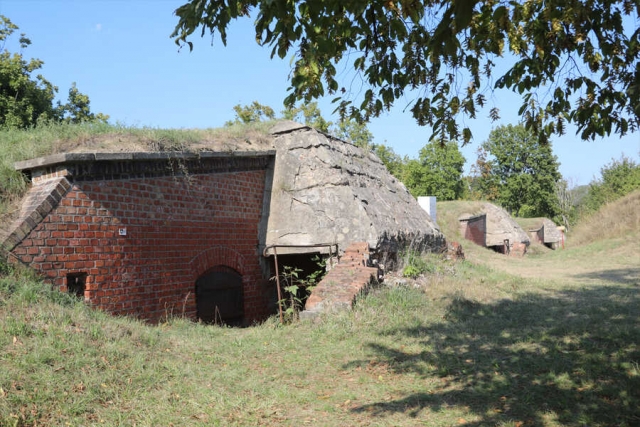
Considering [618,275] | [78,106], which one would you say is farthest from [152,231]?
[78,106]

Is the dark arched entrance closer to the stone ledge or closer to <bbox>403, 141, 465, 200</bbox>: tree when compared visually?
the stone ledge

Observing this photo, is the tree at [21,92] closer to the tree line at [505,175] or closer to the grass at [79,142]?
the grass at [79,142]

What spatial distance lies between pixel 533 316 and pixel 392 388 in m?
4.23

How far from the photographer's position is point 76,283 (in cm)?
693

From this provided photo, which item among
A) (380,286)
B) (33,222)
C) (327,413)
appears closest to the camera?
(327,413)

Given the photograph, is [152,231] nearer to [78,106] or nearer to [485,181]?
[78,106]

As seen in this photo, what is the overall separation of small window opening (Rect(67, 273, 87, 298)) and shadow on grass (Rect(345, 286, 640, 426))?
12.5ft

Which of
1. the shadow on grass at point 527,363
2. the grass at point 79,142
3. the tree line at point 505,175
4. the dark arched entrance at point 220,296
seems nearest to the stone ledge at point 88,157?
the grass at point 79,142

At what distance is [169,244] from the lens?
8328 mm

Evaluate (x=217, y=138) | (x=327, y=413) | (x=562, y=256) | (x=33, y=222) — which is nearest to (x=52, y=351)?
(x=33, y=222)

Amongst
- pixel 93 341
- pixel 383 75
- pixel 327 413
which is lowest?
pixel 327 413

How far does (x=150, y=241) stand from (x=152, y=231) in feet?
0.54

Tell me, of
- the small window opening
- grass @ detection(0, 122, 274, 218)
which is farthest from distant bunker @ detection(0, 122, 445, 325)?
grass @ detection(0, 122, 274, 218)

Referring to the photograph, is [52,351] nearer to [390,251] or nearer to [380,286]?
[380,286]
